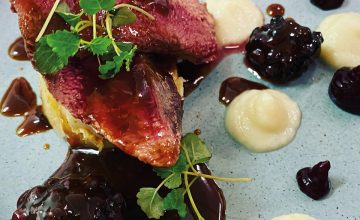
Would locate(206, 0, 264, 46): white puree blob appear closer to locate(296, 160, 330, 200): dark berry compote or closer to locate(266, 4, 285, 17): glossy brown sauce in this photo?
locate(266, 4, 285, 17): glossy brown sauce

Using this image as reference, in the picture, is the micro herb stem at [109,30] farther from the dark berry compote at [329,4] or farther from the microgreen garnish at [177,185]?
the dark berry compote at [329,4]

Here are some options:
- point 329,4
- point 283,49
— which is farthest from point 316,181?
point 329,4

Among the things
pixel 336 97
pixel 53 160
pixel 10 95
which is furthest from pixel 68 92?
pixel 336 97

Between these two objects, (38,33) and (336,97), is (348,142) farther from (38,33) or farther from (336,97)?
(38,33)

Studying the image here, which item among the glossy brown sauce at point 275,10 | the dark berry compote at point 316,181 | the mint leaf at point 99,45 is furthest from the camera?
the glossy brown sauce at point 275,10

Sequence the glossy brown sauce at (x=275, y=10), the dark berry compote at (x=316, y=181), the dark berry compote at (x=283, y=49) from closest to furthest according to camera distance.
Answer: the dark berry compote at (x=316, y=181), the dark berry compote at (x=283, y=49), the glossy brown sauce at (x=275, y=10)

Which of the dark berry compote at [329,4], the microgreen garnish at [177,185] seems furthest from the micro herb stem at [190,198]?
the dark berry compote at [329,4]

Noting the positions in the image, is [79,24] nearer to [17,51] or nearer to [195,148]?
[195,148]
